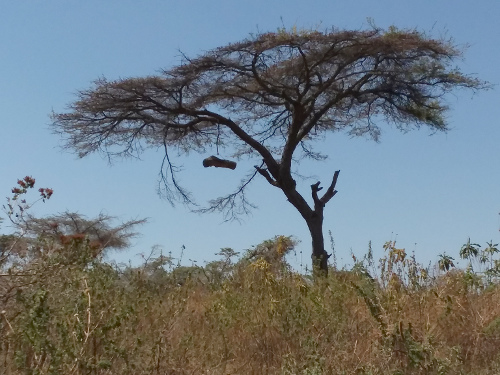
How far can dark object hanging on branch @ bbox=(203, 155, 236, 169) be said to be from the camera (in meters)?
14.7

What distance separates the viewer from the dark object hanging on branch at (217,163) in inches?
579

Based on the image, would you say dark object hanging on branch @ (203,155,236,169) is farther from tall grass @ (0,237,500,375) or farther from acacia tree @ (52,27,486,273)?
tall grass @ (0,237,500,375)

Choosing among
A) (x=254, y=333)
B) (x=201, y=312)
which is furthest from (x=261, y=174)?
(x=254, y=333)

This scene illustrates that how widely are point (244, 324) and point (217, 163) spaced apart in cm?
962

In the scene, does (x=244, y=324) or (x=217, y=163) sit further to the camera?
(x=217, y=163)

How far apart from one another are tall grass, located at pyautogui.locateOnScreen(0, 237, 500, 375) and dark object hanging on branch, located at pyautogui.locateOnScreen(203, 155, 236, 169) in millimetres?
8621

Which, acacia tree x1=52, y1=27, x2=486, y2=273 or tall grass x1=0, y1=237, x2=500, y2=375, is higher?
acacia tree x1=52, y1=27, x2=486, y2=273

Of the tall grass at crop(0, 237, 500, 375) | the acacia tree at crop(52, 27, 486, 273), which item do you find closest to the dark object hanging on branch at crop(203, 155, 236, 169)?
the acacia tree at crop(52, 27, 486, 273)

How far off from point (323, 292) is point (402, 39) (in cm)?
797

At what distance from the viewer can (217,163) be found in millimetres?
14805

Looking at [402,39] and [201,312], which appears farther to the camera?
[402,39]

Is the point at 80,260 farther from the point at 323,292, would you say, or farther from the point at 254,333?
the point at 323,292

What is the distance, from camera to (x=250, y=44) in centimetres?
1286

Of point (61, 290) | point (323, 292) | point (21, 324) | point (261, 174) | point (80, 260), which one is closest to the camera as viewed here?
point (21, 324)
